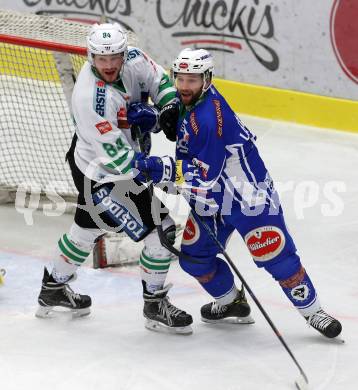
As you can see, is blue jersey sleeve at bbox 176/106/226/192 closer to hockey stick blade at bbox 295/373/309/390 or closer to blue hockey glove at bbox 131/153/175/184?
blue hockey glove at bbox 131/153/175/184

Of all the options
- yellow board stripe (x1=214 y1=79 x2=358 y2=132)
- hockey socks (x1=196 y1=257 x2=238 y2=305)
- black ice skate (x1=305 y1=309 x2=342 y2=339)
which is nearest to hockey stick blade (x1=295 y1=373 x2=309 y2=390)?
black ice skate (x1=305 y1=309 x2=342 y2=339)

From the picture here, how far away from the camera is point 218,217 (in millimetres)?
4379

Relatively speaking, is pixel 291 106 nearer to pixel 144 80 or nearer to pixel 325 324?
pixel 144 80

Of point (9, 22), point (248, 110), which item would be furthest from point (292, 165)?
point (9, 22)

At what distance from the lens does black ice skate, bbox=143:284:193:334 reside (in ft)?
15.0

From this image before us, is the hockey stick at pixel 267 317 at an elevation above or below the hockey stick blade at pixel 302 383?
above

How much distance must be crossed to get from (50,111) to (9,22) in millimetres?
733

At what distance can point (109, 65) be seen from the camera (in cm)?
429

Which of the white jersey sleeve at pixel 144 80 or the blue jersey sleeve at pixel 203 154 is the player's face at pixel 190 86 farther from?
the white jersey sleeve at pixel 144 80

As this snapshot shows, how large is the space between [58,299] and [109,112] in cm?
90

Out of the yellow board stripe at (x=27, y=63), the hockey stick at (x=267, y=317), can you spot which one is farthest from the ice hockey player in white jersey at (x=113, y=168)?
the yellow board stripe at (x=27, y=63)

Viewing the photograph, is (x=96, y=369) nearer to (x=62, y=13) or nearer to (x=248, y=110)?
(x=248, y=110)

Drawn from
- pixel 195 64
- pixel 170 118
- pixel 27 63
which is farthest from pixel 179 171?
pixel 27 63

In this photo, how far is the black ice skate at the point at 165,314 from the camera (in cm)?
457
